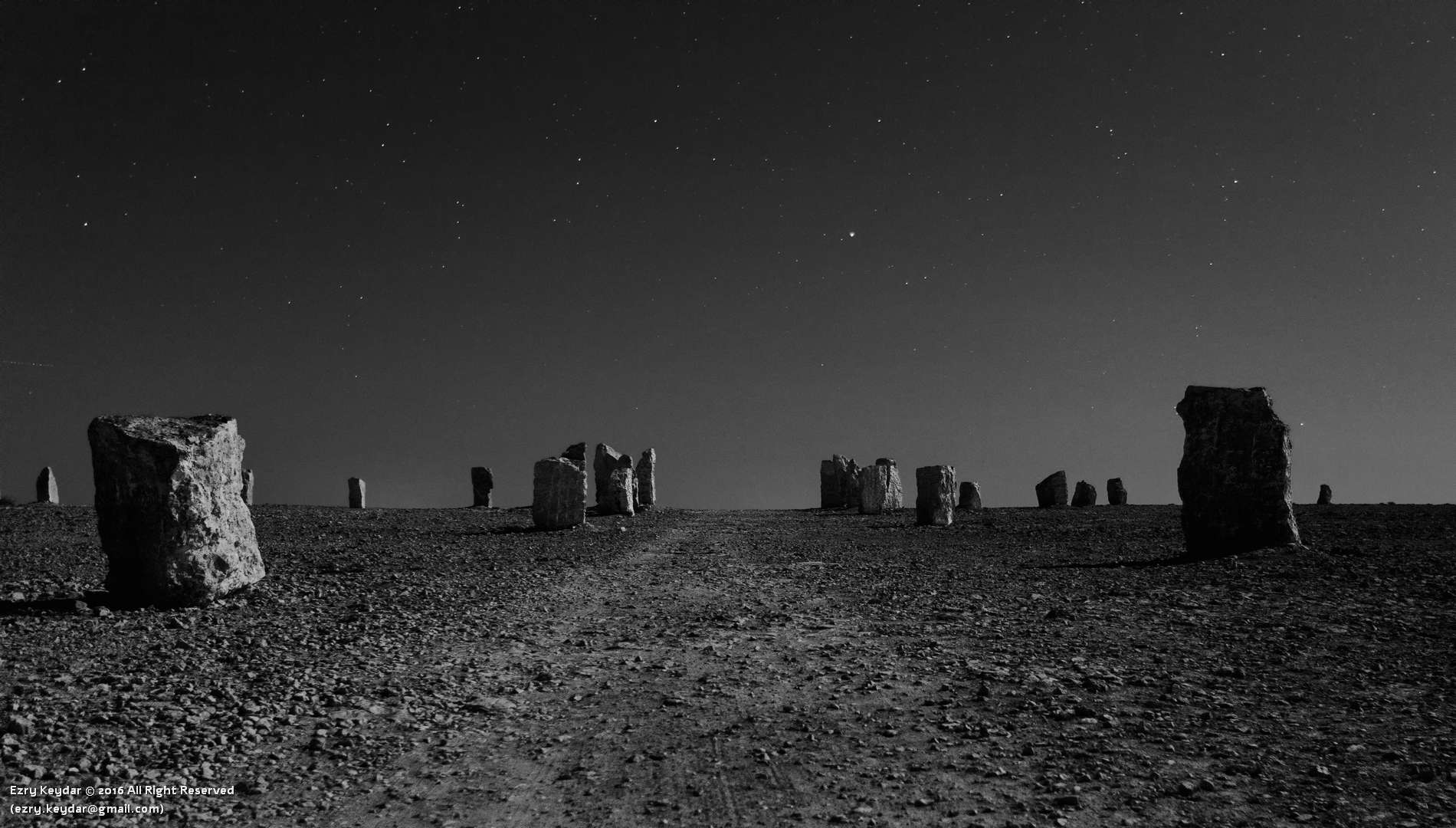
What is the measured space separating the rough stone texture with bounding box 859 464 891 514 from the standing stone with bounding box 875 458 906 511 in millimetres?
49

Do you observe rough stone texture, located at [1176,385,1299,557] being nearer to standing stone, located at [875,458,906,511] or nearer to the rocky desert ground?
the rocky desert ground

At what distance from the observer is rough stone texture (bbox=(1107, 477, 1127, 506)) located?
38281 millimetres

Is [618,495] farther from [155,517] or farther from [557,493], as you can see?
[155,517]

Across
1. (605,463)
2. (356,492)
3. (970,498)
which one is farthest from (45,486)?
(970,498)

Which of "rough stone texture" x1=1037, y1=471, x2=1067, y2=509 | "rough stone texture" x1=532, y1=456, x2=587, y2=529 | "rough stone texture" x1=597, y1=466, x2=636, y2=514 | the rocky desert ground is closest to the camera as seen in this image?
the rocky desert ground

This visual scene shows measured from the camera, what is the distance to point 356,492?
3912cm

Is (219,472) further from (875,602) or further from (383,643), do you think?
(875,602)

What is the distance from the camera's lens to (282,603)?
34.2 ft

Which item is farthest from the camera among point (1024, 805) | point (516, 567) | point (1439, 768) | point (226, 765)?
point (516, 567)

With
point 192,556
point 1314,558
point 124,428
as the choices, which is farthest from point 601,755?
point 1314,558

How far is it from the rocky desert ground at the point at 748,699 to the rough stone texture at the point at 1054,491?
2319 cm

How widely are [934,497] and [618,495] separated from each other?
38.1 feet

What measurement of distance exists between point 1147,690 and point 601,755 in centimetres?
434

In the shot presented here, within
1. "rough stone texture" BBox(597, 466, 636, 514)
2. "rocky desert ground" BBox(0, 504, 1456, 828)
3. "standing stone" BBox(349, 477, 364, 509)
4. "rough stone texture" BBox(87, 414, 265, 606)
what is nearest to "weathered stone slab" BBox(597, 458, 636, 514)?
"rough stone texture" BBox(597, 466, 636, 514)
